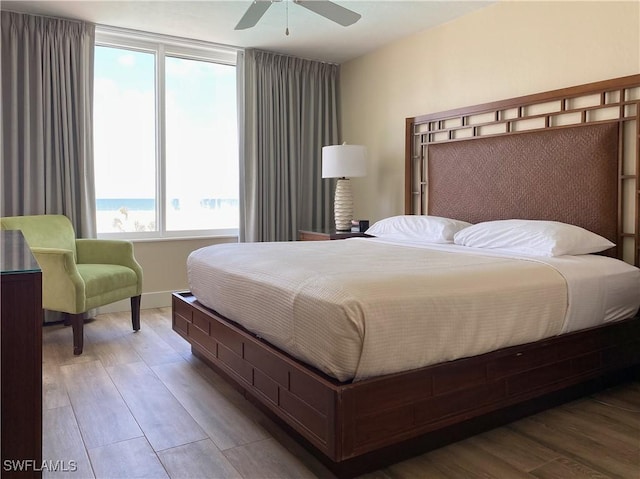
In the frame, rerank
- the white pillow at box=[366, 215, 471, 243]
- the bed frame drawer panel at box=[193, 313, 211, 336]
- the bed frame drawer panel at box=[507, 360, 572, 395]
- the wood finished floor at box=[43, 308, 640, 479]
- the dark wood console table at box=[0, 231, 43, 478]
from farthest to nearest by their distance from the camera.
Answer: the white pillow at box=[366, 215, 471, 243] < the bed frame drawer panel at box=[193, 313, 211, 336] < the bed frame drawer panel at box=[507, 360, 572, 395] < the wood finished floor at box=[43, 308, 640, 479] < the dark wood console table at box=[0, 231, 43, 478]

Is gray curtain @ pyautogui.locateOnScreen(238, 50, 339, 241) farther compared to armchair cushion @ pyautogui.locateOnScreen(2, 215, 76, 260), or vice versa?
gray curtain @ pyautogui.locateOnScreen(238, 50, 339, 241)

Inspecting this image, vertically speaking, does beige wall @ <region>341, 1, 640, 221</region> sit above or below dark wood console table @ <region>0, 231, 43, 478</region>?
above

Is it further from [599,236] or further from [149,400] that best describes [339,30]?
[149,400]

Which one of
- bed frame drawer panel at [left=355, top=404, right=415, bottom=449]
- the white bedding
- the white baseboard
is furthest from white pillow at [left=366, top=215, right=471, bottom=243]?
the white baseboard

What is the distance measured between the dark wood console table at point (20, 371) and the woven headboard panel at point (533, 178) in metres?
2.97

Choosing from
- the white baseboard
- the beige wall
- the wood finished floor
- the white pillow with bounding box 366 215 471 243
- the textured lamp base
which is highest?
the beige wall

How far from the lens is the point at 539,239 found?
9.26 ft

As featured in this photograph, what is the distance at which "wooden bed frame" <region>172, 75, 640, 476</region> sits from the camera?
1787 mm

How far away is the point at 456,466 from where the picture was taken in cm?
187

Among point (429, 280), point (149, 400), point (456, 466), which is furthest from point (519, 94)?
point (149, 400)

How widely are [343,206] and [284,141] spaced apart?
97cm

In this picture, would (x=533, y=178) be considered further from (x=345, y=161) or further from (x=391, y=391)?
(x=391, y=391)

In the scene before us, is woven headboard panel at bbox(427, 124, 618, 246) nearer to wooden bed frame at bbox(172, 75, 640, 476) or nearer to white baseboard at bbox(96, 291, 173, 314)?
wooden bed frame at bbox(172, 75, 640, 476)

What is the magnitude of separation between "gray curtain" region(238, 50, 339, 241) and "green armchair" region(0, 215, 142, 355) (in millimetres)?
1395
